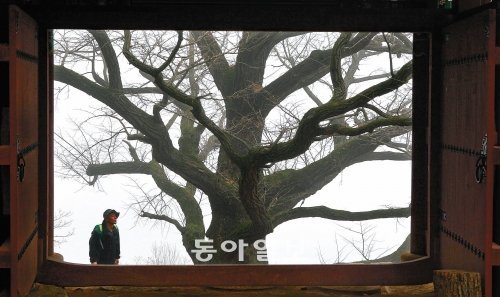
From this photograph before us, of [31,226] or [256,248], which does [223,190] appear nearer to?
[256,248]

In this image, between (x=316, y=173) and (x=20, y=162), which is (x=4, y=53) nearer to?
(x=20, y=162)

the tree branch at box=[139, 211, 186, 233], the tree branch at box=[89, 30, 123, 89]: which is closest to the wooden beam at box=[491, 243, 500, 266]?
the tree branch at box=[139, 211, 186, 233]

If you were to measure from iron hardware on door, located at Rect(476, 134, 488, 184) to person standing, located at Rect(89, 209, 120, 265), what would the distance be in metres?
4.49

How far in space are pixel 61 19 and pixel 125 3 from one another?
52 cm

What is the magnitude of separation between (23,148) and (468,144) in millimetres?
3160

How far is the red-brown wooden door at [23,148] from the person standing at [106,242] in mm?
2515

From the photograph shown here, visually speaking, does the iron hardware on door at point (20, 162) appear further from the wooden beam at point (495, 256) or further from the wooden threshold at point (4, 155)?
the wooden beam at point (495, 256)

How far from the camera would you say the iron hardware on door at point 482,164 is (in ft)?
17.3

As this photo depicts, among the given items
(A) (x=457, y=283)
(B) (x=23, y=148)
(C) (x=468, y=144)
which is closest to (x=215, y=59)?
(B) (x=23, y=148)

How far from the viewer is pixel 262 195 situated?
13.5 m

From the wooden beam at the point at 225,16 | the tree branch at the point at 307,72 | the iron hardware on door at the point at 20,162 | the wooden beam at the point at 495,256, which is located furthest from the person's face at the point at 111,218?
the tree branch at the point at 307,72

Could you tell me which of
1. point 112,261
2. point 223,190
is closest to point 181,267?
point 112,261

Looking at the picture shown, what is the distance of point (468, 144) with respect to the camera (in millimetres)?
5754

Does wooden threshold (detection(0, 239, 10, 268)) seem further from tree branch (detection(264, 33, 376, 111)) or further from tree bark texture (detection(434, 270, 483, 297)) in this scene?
tree branch (detection(264, 33, 376, 111))
